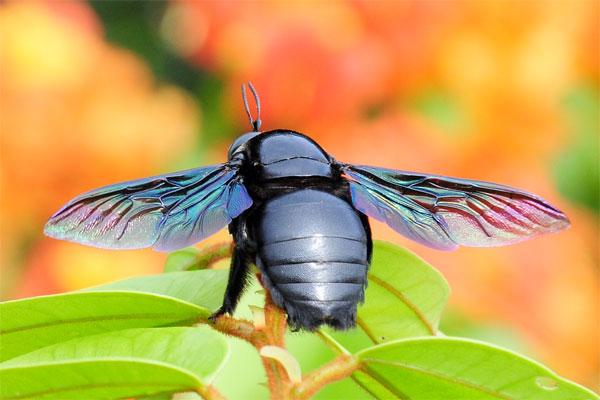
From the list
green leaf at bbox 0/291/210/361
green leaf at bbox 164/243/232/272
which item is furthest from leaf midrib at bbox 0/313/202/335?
green leaf at bbox 164/243/232/272

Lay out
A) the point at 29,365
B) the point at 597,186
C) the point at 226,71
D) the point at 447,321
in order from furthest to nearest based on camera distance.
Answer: the point at 597,186 → the point at 226,71 → the point at 447,321 → the point at 29,365

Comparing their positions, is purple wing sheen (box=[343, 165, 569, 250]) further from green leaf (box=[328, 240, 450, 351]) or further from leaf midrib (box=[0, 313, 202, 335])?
leaf midrib (box=[0, 313, 202, 335])

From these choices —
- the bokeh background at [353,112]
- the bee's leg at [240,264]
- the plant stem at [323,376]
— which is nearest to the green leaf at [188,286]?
the bee's leg at [240,264]

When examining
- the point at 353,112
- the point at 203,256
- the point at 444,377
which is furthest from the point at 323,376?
the point at 353,112

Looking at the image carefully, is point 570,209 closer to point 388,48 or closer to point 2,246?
point 388,48

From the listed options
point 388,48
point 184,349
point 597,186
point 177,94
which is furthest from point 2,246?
point 184,349

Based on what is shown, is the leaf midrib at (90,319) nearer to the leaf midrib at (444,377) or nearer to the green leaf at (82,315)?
the green leaf at (82,315)

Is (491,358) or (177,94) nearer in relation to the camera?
(491,358)
